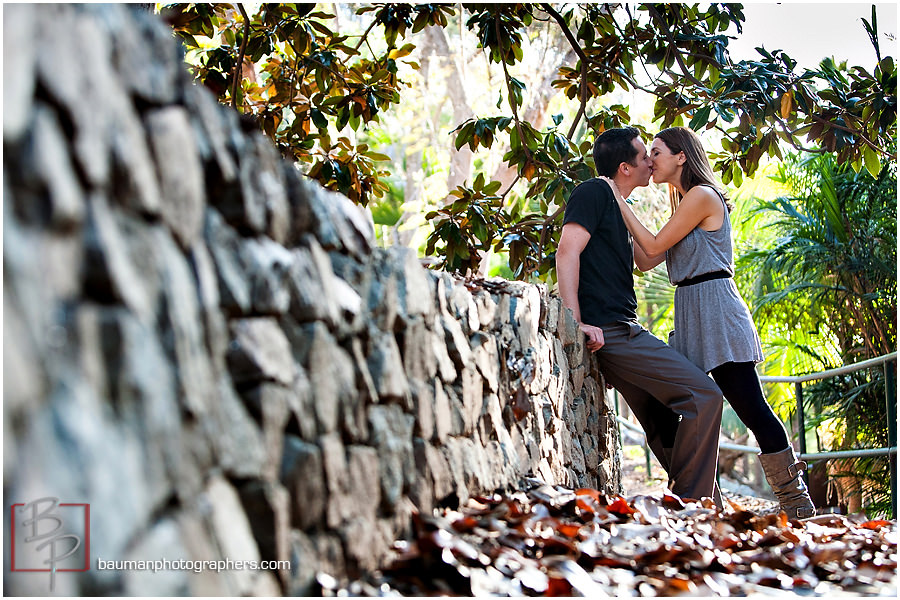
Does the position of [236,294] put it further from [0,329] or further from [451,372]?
[451,372]

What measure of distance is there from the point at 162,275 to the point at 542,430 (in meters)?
1.91

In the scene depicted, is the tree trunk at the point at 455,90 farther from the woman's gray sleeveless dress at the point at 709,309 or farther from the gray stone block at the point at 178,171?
the gray stone block at the point at 178,171

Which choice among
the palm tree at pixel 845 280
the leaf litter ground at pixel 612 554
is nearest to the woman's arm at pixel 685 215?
the leaf litter ground at pixel 612 554

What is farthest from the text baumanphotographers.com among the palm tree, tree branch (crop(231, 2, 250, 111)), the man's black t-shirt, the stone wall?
the palm tree

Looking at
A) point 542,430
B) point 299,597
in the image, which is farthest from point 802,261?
point 299,597

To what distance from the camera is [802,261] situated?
8.84 m

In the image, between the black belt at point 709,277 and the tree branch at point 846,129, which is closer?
the black belt at point 709,277

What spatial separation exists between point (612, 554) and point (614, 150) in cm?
215

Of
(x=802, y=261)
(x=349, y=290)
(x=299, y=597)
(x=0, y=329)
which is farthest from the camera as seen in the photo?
(x=802, y=261)

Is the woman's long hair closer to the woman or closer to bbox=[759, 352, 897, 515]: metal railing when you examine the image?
the woman

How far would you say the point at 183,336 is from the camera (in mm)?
1048

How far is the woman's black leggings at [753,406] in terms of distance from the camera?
3.25m

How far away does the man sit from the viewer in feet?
10.4

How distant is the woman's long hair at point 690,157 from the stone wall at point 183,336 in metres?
2.06
